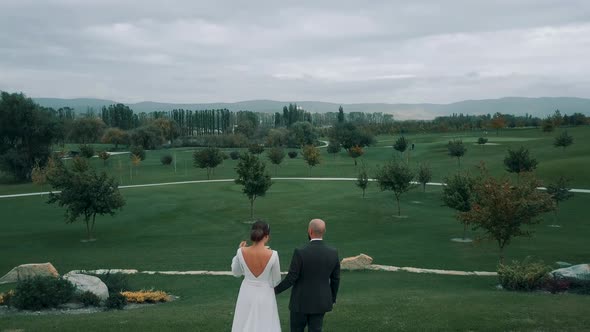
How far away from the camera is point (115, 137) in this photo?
416 feet

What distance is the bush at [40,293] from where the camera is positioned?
1447 centimetres

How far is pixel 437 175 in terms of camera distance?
220 feet

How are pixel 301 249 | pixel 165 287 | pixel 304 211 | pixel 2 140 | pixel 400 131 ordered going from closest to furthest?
pixel 301 249 → pixel 165 287 → pixel 304 211 → pixel 2 140 → pixel 400 131

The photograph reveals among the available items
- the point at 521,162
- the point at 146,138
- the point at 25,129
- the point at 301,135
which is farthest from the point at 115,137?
the point at 521,162

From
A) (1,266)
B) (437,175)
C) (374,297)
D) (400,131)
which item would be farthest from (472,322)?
(400,131)

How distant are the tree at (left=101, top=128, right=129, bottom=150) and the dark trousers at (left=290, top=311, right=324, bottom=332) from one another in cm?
11968

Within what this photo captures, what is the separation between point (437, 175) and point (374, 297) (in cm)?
5417

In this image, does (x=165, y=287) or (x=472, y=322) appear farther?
(x=165, y=287)

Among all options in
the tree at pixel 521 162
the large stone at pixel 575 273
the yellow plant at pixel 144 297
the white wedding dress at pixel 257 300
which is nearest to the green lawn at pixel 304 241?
the yellow plant at pixel 144 297

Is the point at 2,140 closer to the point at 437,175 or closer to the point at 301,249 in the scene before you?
the point at 437,175

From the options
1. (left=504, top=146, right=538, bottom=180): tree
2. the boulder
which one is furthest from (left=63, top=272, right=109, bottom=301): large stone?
(left=504, top=146, right=538, bottom=180): tree

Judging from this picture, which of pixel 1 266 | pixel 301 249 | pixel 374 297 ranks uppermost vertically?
pixel 301 249

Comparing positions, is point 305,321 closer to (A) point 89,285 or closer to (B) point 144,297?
(B) point 144,297

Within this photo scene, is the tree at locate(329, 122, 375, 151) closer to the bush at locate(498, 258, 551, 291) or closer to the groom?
the bush at locate(498, 258, 551, 291)
